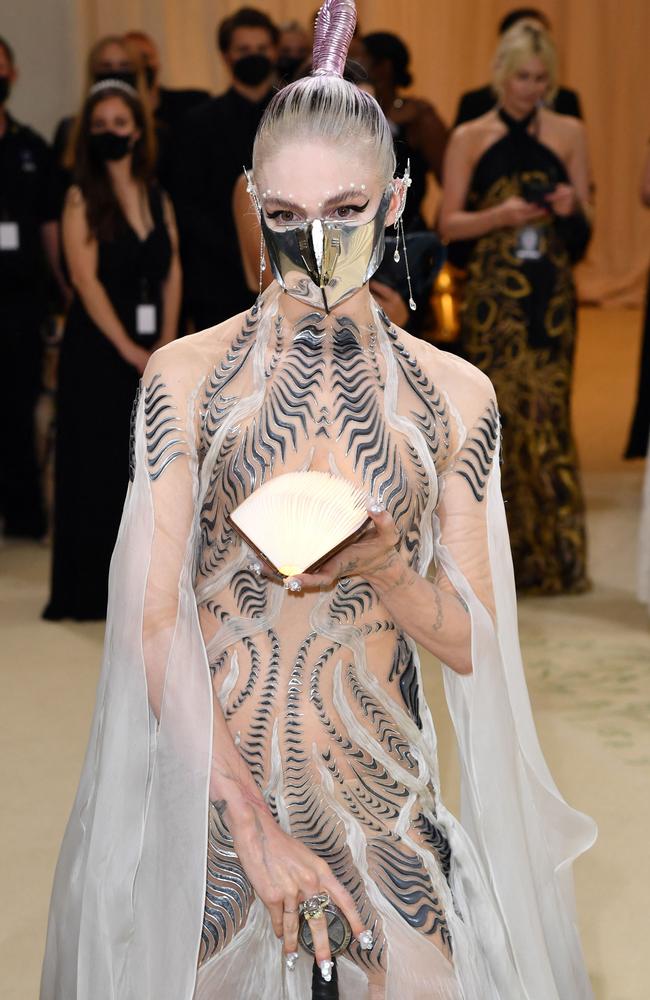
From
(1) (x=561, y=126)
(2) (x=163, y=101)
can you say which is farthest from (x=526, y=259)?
(2) (x=163, y=101)

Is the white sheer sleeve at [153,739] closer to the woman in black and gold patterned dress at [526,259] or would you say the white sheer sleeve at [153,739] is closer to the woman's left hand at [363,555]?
the woman's left hand at [363,555]

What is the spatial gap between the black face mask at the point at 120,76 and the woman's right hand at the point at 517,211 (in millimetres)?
1449

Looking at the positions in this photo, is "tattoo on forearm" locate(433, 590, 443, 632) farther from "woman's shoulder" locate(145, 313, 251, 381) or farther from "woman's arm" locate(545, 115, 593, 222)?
"woman's arm" locate(545, 115, 593, 222)

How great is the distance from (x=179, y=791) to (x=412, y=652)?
39 centimetres

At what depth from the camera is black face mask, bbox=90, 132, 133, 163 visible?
15.9 ft

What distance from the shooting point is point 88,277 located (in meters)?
4.91

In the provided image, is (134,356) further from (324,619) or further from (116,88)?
(324,619)

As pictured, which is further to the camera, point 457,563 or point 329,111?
point 457,563

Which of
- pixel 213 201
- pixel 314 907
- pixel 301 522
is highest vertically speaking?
pixel 301 522

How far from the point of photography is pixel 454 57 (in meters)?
12.4

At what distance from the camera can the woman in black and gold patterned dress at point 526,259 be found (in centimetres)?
502

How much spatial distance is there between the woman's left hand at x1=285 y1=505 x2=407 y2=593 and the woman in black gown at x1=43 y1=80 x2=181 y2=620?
3.34 m

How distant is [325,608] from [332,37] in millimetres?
699

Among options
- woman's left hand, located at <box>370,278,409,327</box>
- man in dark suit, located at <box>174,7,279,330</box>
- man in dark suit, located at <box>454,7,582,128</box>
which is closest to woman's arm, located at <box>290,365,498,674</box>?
woman's left hand, located at <box>370,278,409,327</box>
